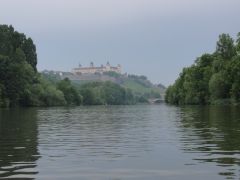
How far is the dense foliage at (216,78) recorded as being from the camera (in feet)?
396

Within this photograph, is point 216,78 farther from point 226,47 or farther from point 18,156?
point 18,156

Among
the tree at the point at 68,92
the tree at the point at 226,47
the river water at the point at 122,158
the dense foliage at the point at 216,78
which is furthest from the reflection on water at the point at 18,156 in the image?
the tree at the point at 68,92

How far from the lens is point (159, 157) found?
19.4 meters

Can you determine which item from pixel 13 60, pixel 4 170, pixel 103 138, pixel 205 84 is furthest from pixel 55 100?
pixel 4 170

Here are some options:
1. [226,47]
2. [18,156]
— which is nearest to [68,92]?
[226,47]

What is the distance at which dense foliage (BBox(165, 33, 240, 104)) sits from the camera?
396ft

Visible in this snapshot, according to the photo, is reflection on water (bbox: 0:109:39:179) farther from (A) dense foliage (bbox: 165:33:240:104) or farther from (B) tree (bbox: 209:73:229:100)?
(B) tree (bbox: 209:73:229:100)

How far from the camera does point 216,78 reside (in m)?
127

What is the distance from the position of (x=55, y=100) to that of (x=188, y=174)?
148607 mm

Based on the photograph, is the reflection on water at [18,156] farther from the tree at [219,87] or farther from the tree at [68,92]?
the tree at [68,92]

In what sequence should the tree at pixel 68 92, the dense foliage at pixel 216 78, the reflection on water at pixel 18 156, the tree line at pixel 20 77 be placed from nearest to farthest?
the reflection on water at pixel 18 156 → the dense foliage at pixel 216 78 → the tree line at pixel 20 77 → the tree at pixel 68 92

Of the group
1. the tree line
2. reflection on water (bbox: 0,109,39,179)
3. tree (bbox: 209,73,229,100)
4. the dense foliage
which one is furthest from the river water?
the tree line

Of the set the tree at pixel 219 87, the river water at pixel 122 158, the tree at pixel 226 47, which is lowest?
the river water at pixel 122 158

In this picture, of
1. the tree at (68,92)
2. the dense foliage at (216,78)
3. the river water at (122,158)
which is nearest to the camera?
the river water at (122,158)
